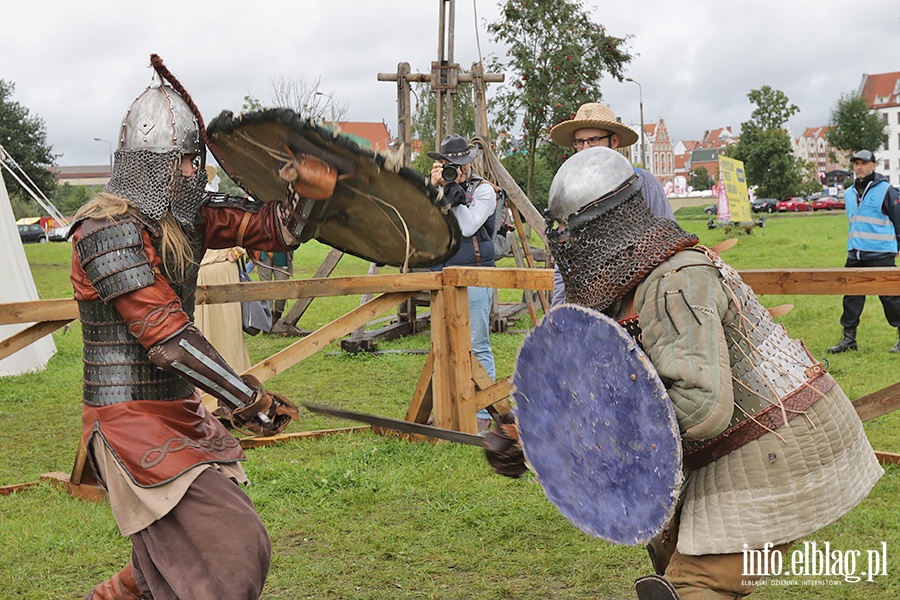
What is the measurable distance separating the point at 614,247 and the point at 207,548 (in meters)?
1.43

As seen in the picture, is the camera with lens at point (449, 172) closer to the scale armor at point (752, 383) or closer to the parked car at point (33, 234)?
the scale armor at point (752, 383)

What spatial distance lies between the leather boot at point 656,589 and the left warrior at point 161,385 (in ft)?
3.67

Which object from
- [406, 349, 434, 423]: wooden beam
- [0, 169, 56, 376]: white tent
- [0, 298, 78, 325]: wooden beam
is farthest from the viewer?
[0, 169, 56, 376]: white tent

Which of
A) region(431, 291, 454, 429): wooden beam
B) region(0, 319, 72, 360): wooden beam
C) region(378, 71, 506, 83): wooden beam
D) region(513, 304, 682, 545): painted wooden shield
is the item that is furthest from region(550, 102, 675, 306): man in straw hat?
region(378, 71, 506, 83): wooden beam

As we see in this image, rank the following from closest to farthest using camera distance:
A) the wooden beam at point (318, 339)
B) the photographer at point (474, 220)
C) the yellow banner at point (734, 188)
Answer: the wooden beam at point (318, 339) → the photographer at point (474, 220) → the yellow banner at point (734, 188)

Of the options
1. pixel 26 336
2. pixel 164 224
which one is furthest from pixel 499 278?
pixel 164 224

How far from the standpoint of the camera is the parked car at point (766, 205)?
159ft

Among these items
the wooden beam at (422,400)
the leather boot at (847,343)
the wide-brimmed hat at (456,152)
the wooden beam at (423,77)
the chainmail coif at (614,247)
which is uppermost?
the wooden beam at (423,77)

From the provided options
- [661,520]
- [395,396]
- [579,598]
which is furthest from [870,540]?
[395,396]

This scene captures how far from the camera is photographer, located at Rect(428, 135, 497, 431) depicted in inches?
242

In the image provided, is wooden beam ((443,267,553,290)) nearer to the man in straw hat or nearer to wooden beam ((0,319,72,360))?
the man in straw hat

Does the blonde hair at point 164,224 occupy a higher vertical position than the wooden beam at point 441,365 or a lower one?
higher

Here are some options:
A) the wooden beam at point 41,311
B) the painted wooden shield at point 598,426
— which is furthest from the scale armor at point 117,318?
the wooden beam at point 41,311

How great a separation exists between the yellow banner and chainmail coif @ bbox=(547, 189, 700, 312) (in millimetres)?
18706
